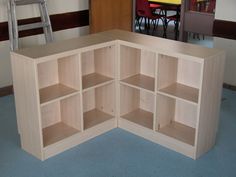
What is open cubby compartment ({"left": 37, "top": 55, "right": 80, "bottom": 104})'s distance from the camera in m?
2.85

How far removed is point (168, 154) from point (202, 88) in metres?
0.67

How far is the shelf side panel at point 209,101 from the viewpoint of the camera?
263cm

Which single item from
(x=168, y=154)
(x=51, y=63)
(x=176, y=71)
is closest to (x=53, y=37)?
(x=51, y=63)

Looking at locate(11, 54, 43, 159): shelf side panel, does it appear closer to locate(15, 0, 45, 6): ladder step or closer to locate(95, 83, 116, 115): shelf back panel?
locate(95, 83, 116, 115): shelf back panel

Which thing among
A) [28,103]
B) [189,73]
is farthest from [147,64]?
[28,103]

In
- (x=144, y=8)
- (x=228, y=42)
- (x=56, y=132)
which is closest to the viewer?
(x=56, y=132)

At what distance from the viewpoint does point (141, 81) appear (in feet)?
10.5

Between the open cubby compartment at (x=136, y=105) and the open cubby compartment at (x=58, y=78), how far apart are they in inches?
21.2

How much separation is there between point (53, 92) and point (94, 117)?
0.57m

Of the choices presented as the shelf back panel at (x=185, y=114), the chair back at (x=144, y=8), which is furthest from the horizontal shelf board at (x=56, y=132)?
the chair back at (x=144, y=8)

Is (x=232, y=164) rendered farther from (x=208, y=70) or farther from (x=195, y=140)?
(x=208, y=70)

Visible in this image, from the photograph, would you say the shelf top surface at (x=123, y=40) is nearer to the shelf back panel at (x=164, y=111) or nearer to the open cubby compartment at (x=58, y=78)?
the open cubby compartment at (x=58, y=78)

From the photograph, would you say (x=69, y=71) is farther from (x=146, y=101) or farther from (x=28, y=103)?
(x=146, y=101)

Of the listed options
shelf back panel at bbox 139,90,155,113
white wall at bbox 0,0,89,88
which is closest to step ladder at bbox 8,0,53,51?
white wall at bbox 0,0,89,88
